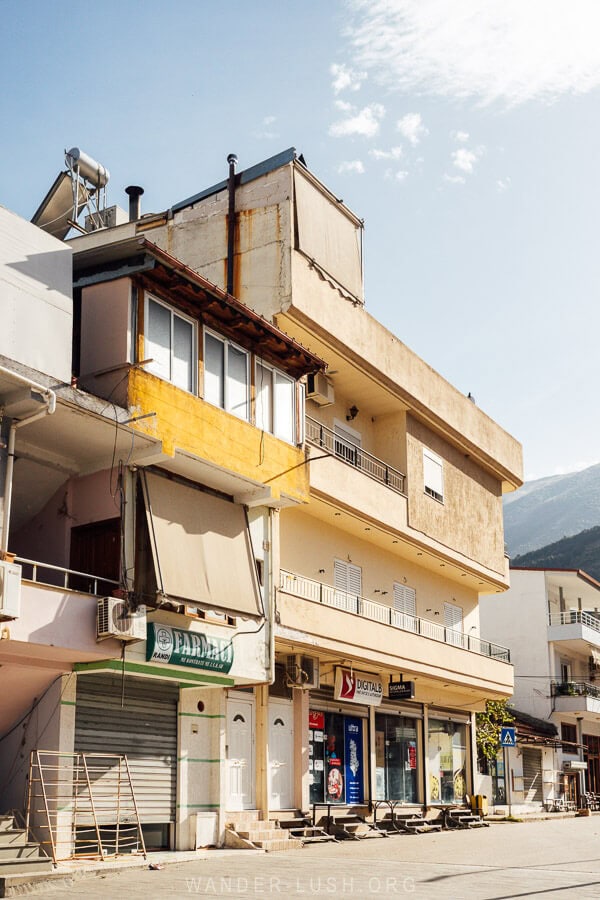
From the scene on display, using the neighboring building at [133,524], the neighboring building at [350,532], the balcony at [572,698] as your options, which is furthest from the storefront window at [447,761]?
the balcony at [572,698]

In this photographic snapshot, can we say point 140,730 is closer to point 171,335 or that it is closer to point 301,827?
point 301,827

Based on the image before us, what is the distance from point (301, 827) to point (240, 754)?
225cm

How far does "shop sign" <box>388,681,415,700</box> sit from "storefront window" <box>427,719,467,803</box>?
14.1ft

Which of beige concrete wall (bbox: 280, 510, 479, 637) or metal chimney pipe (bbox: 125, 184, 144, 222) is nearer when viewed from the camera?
beige concrete wall (bbox: 280, 510, 479, 637)

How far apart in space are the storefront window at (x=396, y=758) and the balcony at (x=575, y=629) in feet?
58.5

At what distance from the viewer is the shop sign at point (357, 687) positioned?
86.4 ft

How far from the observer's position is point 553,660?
4791 centimetres

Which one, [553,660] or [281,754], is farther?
[553,660]

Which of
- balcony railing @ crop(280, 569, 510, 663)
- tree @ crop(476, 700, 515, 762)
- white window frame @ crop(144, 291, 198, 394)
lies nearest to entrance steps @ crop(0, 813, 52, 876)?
white window frame @ crop(144, 291, 198, 394)

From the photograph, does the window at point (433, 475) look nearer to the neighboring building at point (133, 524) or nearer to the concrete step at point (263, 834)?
the neighboring building at point (133, 524)

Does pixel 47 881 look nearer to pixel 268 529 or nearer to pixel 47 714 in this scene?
pixel 47 714

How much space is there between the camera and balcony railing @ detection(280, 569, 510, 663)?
930 inches

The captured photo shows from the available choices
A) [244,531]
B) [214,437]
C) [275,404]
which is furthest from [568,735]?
[214,437]

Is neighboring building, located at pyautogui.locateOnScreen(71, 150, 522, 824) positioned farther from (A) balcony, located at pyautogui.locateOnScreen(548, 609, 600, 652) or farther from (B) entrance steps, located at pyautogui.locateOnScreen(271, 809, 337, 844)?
(A) balcony, located at pyautogui.locateOnScreen(548, 609, 600, 652)
